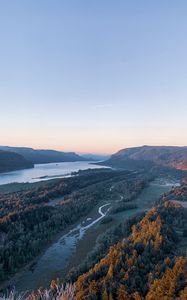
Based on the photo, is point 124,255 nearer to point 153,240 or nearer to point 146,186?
point 153,240

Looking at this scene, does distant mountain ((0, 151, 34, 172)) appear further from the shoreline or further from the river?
the river

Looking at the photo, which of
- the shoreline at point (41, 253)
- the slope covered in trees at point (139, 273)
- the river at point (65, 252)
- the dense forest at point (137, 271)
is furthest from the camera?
the river at point (65, 252)

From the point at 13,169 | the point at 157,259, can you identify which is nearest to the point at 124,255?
the point at 157,259

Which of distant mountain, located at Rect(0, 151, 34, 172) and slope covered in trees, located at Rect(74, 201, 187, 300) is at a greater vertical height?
distant mountain, located at Rect(0, 151, 34, 172)

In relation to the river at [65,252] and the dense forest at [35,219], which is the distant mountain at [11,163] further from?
the river at [65,252]

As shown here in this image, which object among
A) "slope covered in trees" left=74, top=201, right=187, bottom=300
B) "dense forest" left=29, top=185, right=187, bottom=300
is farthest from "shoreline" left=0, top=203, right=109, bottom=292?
"slope covered in trees" left=74, top=201, right=187, bottom=300

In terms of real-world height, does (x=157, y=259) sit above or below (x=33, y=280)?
above

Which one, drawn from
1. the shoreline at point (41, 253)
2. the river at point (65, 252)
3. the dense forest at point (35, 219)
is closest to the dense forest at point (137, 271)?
the river at point (65, 252)
